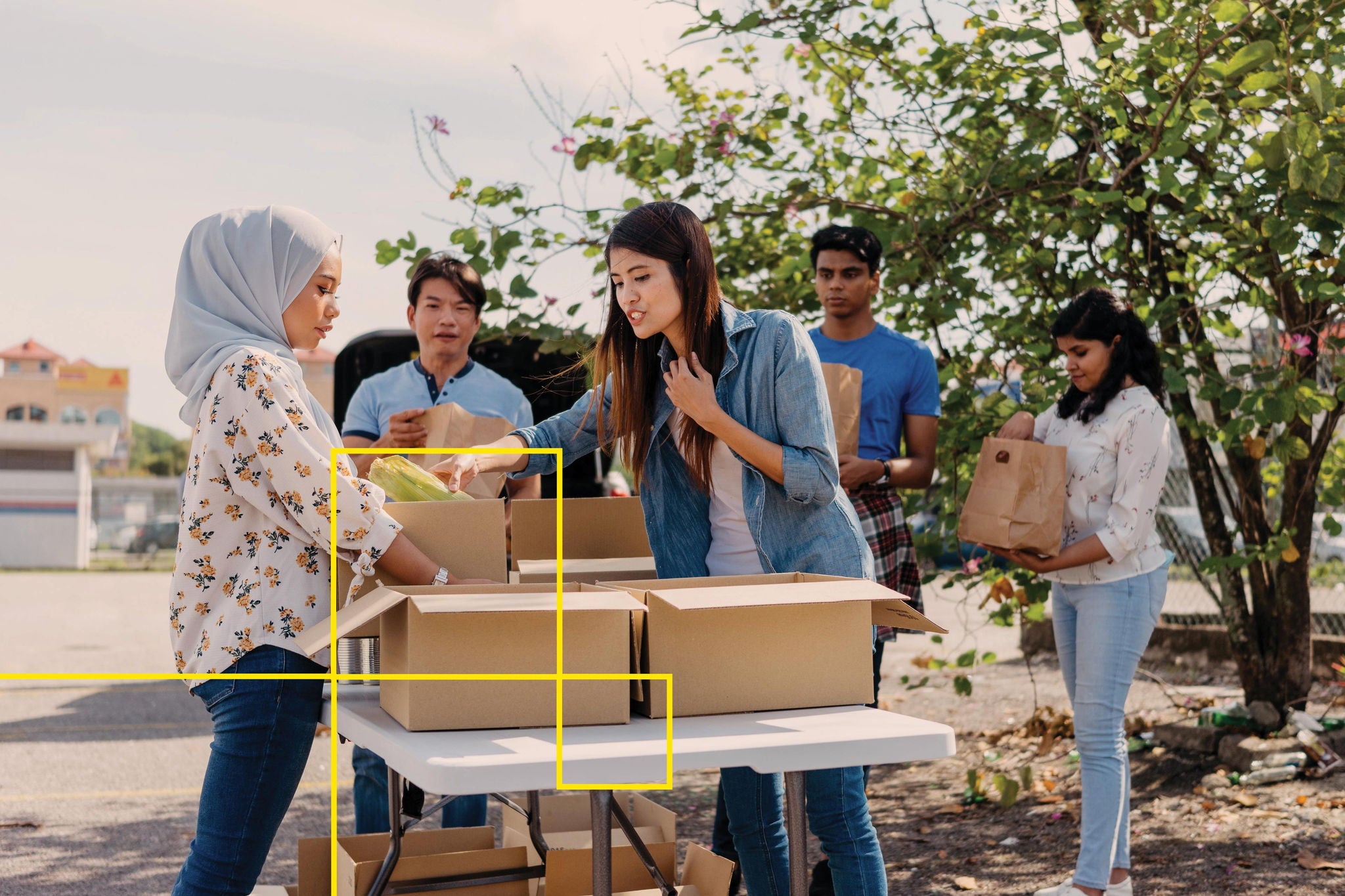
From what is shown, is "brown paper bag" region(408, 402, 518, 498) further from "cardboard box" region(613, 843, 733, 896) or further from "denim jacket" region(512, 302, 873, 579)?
"cardboard box" region(613, 843, 733, 896)

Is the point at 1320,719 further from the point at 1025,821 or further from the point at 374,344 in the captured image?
the point at 374,344

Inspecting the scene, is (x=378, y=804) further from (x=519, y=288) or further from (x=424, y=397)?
(x=519, y=288)

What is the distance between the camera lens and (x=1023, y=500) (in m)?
3.30

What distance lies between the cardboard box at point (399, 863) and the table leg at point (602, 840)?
0.70 m

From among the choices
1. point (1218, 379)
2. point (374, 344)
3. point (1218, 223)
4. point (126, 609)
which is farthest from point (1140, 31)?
point (126, 609)

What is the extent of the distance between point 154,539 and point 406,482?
1170 inches

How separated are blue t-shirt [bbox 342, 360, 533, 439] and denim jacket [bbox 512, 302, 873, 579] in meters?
0.88

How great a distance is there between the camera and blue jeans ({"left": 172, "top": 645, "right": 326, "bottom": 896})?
204cm

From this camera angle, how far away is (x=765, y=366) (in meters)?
2.34

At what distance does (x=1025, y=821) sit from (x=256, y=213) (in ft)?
11.9

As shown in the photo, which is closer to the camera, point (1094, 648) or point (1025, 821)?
point (1094, 648)

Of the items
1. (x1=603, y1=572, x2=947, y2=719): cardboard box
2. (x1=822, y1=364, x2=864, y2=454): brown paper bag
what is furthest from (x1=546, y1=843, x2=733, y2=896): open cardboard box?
(x1=822, y1=364, x2=864, y2=454): brown paper bag

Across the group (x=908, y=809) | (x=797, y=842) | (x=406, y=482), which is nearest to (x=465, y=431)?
(x=406, y=482)

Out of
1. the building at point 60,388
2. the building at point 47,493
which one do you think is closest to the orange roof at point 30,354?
the building at point 60,388
